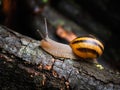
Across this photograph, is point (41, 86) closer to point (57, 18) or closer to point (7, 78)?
point (7, 78)

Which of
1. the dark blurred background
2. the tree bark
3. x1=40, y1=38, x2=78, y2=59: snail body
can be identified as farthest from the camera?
the dark blurred background

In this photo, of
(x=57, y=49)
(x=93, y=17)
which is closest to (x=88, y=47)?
(x=57, y=49)

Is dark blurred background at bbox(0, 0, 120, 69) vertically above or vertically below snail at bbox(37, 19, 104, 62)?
above

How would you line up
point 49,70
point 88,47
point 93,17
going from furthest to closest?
point 93,17 → point 88,47 → point 49,70

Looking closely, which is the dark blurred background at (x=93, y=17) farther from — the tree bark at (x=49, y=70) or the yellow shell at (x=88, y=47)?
the tree bark at (x=49, y=70)

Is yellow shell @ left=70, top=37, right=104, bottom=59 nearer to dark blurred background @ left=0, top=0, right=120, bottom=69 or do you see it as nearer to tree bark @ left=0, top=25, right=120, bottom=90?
tree bark @ left=0, top=25, right=120, bottom=90

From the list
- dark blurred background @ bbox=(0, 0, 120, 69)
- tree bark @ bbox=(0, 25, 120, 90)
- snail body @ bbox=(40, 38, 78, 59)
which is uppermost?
dark blurred background @ bbox=(0, 0, 120, 69)

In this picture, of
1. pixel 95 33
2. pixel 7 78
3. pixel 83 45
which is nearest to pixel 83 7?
pixel 95 33

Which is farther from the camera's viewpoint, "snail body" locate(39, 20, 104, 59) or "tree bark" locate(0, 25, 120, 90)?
"snail body" locate(39, 20, 104, 59)

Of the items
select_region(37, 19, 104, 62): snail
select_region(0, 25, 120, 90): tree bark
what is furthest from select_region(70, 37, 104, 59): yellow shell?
select_region(0, 25, 120, 90): tree bark

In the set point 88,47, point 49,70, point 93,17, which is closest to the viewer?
point 49,70

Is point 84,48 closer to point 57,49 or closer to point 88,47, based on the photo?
point 88,47
